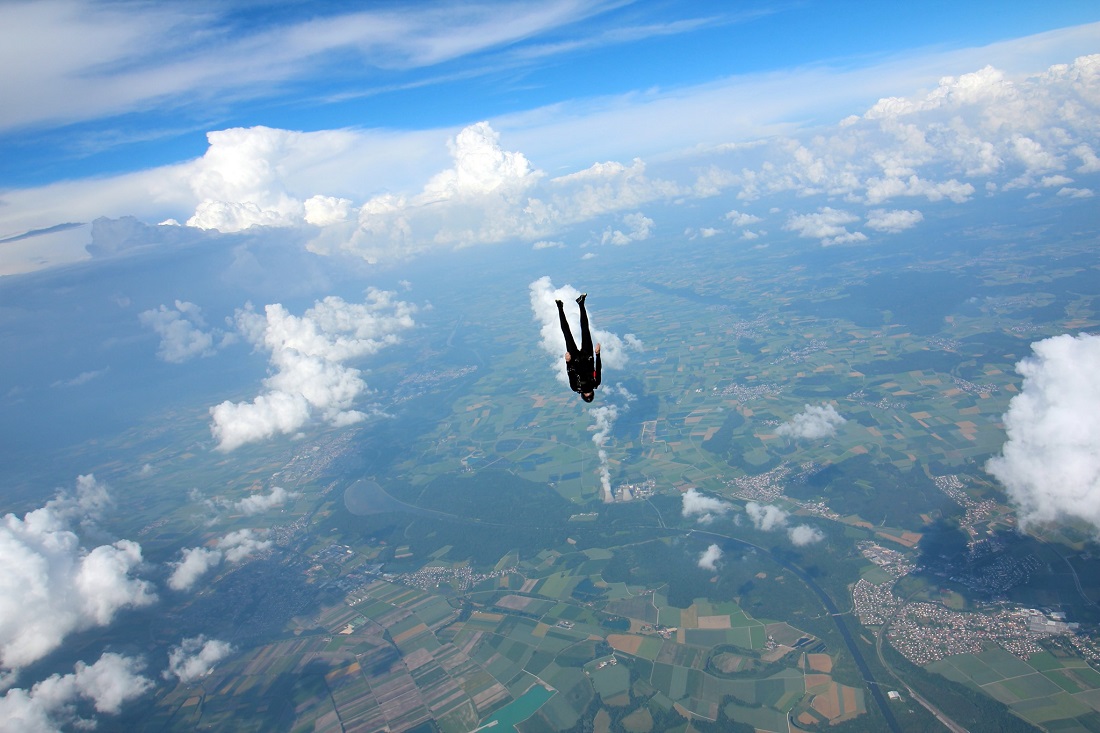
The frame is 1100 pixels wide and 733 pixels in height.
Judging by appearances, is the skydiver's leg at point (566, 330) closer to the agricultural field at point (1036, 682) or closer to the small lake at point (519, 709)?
the small lake at point (519, 709)

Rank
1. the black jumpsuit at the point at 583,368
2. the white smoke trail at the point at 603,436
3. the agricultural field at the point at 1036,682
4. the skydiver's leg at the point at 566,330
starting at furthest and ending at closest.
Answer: the white smoke trail at the point at 603,436
the agricultural field at the point at 1036,682
the black jumpsuit at the point at 583,368
the skydiver's leg at the point at 566,330

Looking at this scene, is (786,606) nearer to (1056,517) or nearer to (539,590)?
(539,590)

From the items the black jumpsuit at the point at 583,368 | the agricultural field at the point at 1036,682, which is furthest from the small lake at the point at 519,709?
the black jumpsuit at the point at 583,368

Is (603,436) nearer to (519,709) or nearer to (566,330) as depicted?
(519,709)

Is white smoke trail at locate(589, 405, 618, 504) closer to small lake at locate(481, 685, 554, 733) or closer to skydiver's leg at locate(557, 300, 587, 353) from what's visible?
small lake at locate(481, 685, 554, 733)

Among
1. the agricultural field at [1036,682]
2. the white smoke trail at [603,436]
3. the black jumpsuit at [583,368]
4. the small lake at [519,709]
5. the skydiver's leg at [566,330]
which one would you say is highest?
the skydiver's leg at [566,330]

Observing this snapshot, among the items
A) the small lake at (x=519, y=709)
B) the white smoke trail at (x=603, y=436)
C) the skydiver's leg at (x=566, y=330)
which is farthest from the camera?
the white smoke trail at (x=603, y=436)

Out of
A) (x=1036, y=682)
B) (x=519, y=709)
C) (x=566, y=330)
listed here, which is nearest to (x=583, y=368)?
(x=566, y=330)

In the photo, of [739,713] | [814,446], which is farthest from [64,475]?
[814,446]

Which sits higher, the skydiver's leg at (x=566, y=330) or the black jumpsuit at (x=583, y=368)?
the skydiver's leg at (x=566, y=330)

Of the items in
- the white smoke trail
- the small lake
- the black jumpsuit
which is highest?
the black jumpsuit

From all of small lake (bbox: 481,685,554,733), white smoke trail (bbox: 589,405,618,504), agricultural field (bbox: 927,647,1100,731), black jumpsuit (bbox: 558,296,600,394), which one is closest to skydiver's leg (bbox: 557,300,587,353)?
black jumpsuit (bbox: 558,296,600,394)
